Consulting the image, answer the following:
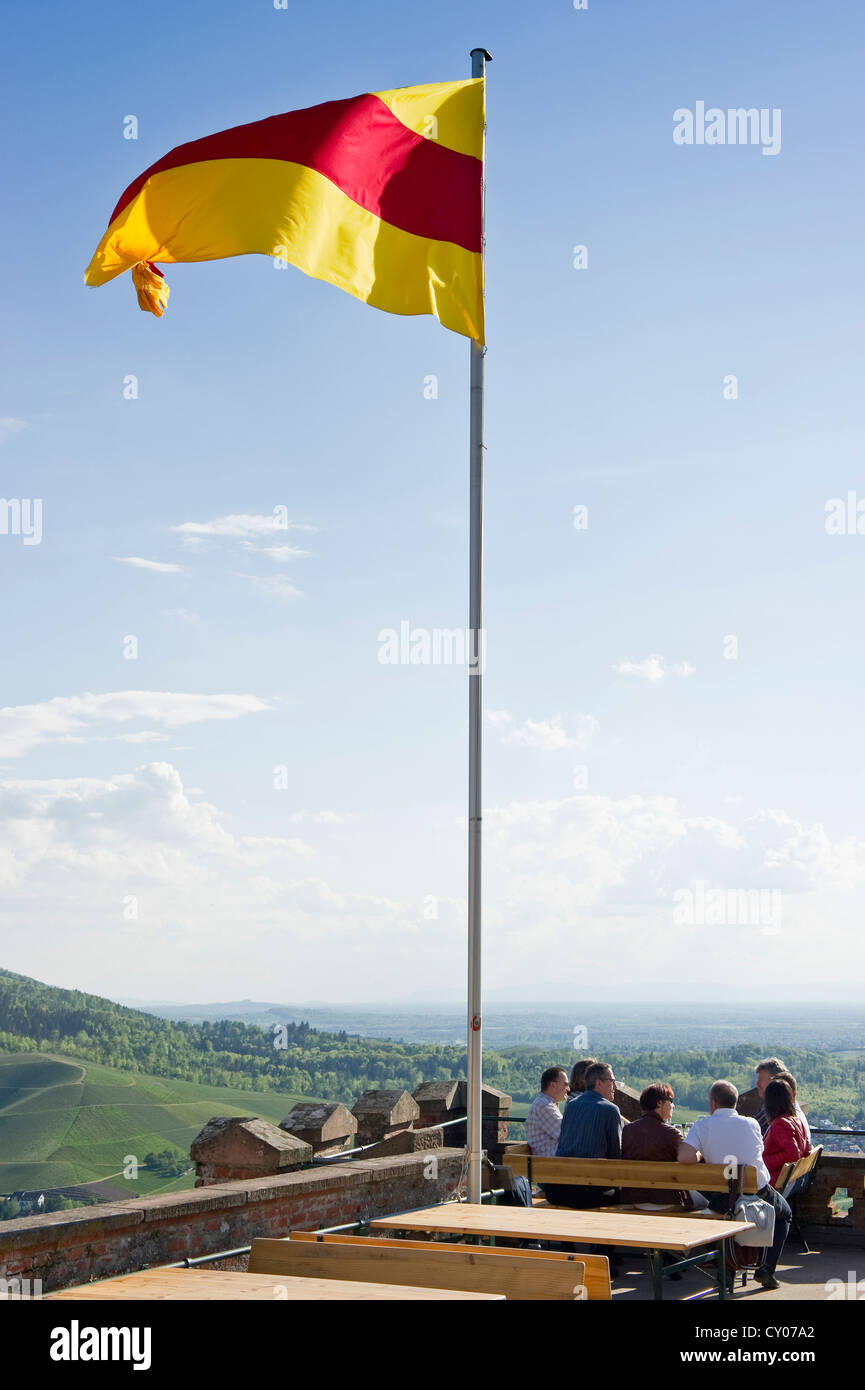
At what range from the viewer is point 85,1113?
46938 millimetres

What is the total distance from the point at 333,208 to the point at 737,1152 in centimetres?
779

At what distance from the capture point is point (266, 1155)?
9.72m

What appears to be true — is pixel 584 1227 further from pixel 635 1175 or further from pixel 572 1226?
pixel 635 1175

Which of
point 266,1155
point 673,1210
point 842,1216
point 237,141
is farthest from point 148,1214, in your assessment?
point 237,141

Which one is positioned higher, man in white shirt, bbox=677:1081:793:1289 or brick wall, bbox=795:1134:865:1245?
man in white shirt, bbox=677:1081:793:1289

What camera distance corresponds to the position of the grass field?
4072cm

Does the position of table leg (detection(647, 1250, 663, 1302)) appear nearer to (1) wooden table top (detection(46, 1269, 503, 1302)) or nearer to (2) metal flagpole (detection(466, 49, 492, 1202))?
(2) metal flagpole (detection(466, 49, 492, 1202))

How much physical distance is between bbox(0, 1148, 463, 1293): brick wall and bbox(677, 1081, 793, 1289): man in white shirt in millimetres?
2069

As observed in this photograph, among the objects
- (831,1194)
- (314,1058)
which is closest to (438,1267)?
(831,1194)

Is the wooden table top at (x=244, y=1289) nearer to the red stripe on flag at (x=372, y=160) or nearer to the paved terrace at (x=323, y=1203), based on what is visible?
the paved terrace at (x=323, y=1203)

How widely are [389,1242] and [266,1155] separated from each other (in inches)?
93.7

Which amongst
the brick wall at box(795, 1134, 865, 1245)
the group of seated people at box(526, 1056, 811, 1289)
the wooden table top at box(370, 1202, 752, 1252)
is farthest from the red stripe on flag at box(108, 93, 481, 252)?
the brick wall at box(795, 1134, 865, 1245)
